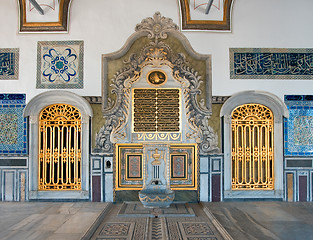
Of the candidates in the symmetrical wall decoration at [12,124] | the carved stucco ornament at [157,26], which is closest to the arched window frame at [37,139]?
the symmetrical wall decoration at [12,124]

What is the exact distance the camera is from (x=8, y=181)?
4945 mm

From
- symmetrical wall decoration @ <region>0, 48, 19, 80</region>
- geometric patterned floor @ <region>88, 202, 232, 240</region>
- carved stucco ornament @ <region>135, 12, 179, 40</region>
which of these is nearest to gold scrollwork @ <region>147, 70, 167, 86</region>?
carved stucco ornament @ <region>135, 12, 179, 40</region>

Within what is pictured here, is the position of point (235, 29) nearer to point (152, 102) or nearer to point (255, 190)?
point (152, 102)

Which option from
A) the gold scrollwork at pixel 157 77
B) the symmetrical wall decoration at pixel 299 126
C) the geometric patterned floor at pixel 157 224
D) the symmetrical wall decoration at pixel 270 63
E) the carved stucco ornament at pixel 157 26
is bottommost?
the geometric patterned floor at pixel 157 224

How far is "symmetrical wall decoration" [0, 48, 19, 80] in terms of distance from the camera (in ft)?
16.4

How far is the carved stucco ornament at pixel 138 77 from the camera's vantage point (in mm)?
4945

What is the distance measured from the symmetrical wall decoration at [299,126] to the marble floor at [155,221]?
0.95 metres

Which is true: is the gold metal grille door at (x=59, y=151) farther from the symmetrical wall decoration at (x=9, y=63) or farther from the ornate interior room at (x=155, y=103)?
the symmetrical wall decoration at (x=9, y=63)

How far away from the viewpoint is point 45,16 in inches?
201

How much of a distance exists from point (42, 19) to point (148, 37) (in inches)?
78.5

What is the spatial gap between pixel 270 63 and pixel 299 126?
1.26 metres

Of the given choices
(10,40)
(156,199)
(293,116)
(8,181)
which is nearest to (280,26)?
(293,116)

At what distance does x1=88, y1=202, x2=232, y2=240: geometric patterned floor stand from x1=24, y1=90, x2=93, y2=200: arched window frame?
755mm

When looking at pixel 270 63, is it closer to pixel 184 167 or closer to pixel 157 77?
pixel 157 77
